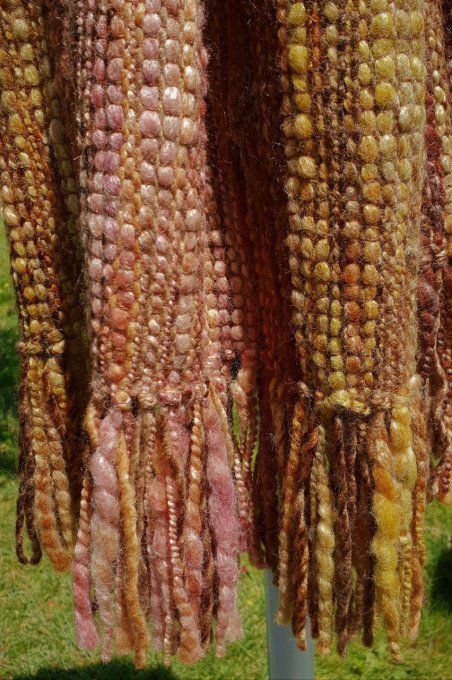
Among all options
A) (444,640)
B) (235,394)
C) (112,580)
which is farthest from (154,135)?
(444,640)

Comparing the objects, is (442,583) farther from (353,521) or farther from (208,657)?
(353,521)

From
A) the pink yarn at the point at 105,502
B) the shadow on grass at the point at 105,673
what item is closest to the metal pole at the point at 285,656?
the pink yarn at the point at 105,502

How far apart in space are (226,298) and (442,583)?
1.21 m

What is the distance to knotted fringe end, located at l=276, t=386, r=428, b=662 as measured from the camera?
573 millimetres

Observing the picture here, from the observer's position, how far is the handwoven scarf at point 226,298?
52cm

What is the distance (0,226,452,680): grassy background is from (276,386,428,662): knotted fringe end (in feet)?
2.93

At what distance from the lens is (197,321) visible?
593 mm

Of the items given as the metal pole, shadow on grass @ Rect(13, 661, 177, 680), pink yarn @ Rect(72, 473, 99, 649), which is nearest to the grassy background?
shadow on grass @ Rect(13, 661, 177, 680)

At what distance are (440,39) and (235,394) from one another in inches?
13.9

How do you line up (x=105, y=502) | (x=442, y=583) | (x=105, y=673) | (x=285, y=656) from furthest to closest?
(x=442, y=583) → (x=105, y=673) → (x=285, y=656) → (x=105, y=502)

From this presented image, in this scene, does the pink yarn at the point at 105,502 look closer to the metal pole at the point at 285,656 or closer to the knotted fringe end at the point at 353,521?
the knotted fringe end at the point at 353,521

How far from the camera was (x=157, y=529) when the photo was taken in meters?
0.60

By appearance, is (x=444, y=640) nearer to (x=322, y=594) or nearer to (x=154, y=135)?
(x=322, y=594)

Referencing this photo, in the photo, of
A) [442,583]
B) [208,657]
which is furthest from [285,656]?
[442,583]
